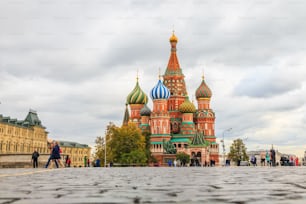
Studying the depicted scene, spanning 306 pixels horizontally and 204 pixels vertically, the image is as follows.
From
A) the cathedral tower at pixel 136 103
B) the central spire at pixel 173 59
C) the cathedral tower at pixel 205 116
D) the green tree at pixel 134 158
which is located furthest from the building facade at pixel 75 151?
the green tree at pixel 134 158

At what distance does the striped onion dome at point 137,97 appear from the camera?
10238cm

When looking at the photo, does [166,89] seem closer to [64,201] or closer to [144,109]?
[144,109]

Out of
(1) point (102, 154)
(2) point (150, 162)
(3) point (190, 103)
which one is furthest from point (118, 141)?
(3) point (190, 103)

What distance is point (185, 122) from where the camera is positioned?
95688 millimetres

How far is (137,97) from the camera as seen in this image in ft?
336

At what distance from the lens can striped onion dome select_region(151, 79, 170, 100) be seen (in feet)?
308

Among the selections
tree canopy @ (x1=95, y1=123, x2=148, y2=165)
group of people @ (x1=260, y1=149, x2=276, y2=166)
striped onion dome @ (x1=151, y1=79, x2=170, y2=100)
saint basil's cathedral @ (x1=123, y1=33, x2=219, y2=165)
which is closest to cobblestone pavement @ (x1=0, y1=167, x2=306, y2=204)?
group of people @ (x1=260, y1=149, x2=276, y2=166)

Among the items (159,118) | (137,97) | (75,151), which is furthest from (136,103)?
(75,151)

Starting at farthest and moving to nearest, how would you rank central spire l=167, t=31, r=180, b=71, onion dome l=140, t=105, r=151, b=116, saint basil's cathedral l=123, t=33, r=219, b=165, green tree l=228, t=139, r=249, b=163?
1. central spire l=167, t=31, r=180, b=71
2. onion dome l=140, t=105, r=151, b=116
3. saint basil's cathedral l=123, t=33, r=219, b=165
4. green tree l=228, t=139, r=249, b=163

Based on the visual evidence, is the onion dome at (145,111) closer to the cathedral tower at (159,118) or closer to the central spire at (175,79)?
the cathedral tower at (159,118)

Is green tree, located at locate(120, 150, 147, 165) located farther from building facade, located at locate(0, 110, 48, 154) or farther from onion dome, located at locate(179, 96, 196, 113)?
building facade, located at locate(0, 110, 48, 154)

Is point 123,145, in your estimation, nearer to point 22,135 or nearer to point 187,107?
point 187,107

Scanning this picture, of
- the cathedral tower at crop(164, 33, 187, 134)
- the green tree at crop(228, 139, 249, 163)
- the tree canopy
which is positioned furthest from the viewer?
the cathedral tower at crop(164, 33, 187, 134)

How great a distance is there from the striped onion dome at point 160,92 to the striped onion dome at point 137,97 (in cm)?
803
